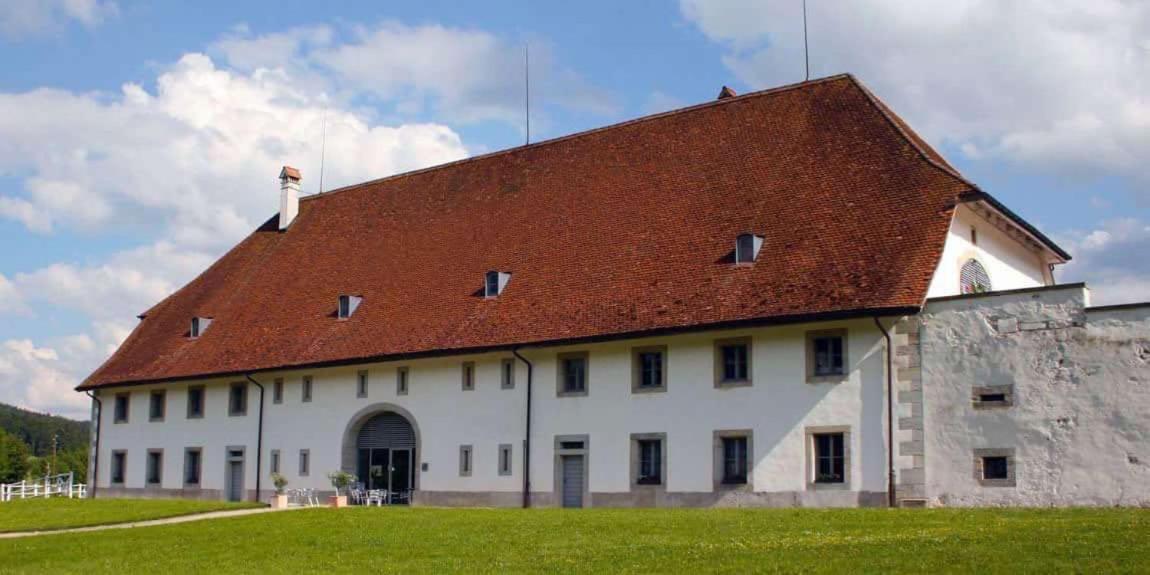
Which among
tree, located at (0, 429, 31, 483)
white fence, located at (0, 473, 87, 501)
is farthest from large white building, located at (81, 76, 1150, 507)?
tree, located at (0, 429, 31, 483)

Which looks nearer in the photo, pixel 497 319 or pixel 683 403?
pixel 683 403

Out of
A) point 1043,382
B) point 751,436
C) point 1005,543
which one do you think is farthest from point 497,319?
point 1005,543

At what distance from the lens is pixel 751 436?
29125 mm

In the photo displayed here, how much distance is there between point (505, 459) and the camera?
3372cm

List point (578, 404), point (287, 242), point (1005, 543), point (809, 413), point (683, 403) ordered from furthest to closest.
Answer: point (287, 242), point (578, 404), point (683, 403), point (809, 413), point (1005, 543)

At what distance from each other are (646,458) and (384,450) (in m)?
9.45

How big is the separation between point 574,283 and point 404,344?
5.47m

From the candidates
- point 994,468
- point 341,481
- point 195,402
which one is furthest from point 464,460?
point 994,468

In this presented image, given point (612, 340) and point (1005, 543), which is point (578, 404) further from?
A: point (1005, 543)

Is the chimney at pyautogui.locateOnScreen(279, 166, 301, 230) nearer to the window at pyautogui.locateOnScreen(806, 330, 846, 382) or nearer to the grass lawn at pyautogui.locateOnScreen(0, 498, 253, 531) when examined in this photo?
the grass lawn at pyautogui.locateOnScreen(0, 498, 253, 531)

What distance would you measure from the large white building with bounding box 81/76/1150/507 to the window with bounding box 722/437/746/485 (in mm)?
53

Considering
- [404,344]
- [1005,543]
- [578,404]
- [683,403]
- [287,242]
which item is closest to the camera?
[1005,543]

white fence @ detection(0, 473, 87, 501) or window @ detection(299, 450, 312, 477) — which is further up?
window @ detection(299, 450, 312, 477)

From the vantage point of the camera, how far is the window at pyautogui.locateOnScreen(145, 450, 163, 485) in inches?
1719
